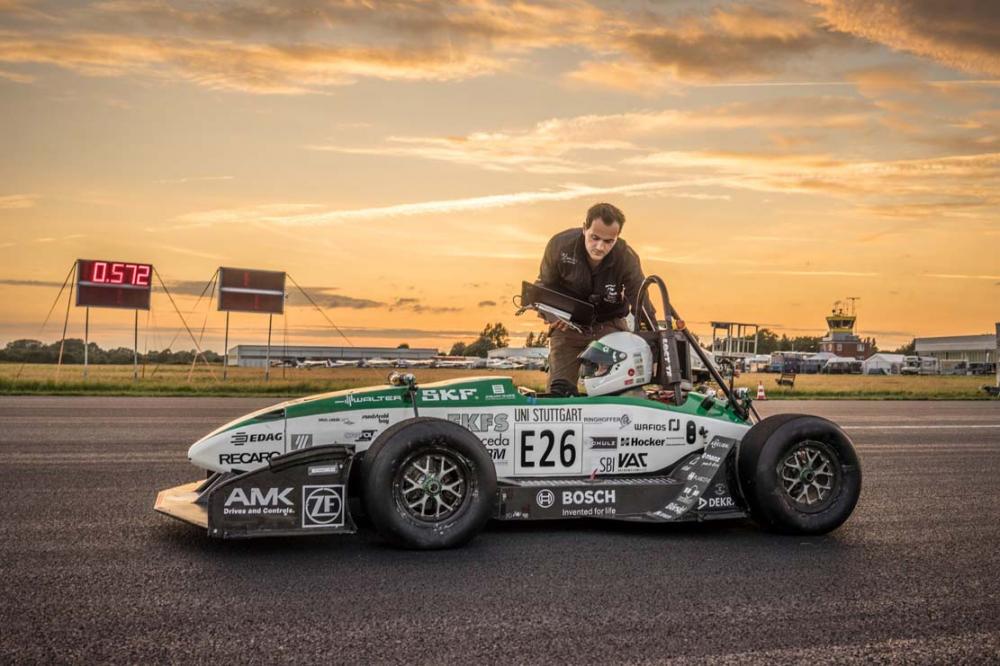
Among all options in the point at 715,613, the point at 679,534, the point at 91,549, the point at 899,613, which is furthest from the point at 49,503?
the point at 899,613

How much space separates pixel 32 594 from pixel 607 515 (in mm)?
3544

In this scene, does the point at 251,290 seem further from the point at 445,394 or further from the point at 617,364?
the point at 445,394

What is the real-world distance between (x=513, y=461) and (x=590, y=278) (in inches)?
95.1

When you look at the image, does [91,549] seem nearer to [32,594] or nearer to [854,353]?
[32,594]

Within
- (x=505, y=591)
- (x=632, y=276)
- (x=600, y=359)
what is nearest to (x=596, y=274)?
(x=632, y=276)

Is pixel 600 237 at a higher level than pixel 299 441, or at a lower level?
higher

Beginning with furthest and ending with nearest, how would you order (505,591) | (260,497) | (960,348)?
1. (960,348)
2. (260,497)
3. (505,591)

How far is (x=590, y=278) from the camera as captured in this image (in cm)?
828

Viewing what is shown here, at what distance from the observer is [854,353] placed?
14362 cm

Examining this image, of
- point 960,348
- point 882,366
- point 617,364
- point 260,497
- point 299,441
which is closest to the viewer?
point 260,497

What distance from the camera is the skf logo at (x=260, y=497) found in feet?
18.6

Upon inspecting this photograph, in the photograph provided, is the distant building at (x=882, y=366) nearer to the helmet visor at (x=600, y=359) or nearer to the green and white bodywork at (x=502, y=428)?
the helmet visor at (x=600, y=359)

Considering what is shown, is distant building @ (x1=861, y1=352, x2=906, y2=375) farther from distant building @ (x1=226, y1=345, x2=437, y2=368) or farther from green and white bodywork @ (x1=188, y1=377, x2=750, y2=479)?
green and white bodywork @ (x1=188, y1=377, x2=750, y2=479)

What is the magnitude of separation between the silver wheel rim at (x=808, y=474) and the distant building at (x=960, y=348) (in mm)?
121900
